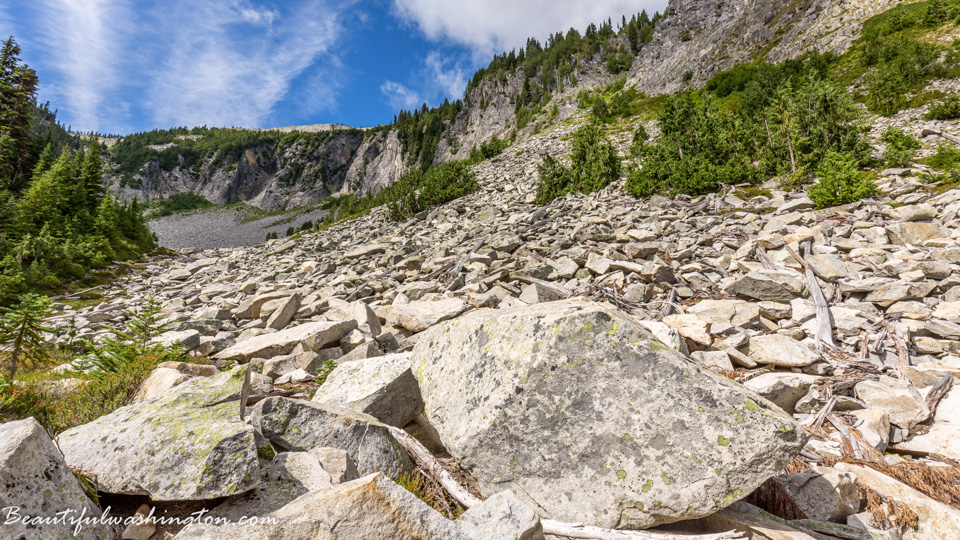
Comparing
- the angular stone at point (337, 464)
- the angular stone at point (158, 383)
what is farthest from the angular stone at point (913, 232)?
the angular stone at point (158, 383)

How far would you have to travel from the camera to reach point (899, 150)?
16.8 meters

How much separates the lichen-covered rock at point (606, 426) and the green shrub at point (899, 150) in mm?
22561

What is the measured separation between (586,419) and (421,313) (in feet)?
19.7

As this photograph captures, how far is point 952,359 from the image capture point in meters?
5.51

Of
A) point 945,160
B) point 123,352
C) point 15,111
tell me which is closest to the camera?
point 123,352

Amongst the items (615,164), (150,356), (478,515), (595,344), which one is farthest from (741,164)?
(150,356)

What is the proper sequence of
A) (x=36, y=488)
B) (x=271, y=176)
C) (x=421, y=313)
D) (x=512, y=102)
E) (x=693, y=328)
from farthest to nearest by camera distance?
1. (x=271, y=176)
2. (x=512, y=102)
3. (x=421, y=313)
4. (x=693, y=328)
5. (x=36, y=488)

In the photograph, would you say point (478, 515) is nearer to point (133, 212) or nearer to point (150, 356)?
point (150, 356)

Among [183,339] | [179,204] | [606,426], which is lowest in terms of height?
[606,426]

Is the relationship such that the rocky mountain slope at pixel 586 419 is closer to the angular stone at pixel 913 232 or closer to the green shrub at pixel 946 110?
the angular stone at pixel 913 232

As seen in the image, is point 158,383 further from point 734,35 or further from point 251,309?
point 734,35

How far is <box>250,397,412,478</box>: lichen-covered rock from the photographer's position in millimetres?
3326

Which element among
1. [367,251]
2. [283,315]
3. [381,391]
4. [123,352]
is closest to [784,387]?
[381,391]

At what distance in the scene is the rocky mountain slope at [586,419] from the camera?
248 centimetres
